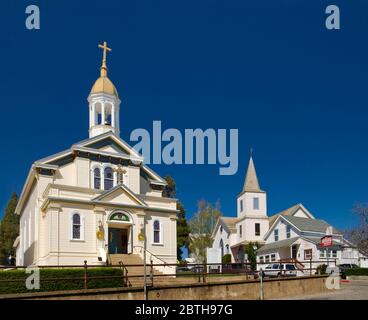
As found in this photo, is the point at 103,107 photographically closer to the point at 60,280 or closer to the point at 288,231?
the point at 60,280

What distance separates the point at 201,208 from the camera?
210ft

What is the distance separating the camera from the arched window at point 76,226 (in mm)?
31219

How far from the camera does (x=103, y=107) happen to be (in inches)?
1513

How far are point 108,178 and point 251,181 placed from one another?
3334 cm

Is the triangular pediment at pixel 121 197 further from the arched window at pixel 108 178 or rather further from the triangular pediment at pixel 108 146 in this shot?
the triangular pediment at pixel 108 146

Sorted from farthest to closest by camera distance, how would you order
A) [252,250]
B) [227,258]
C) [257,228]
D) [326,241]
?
[227,258], [257,228], [252,250], [326,241]

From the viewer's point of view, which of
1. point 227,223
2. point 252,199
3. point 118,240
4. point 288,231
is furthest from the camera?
point 227,223

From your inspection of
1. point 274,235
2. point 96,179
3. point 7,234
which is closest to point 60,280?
point 96,179

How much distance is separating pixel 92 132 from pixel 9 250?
1586 inches

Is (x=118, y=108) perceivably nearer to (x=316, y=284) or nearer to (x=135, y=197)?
(x=135, y=197)

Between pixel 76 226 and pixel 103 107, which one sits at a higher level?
pixel 103 107

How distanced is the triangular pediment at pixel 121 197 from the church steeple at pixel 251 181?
32381mm
